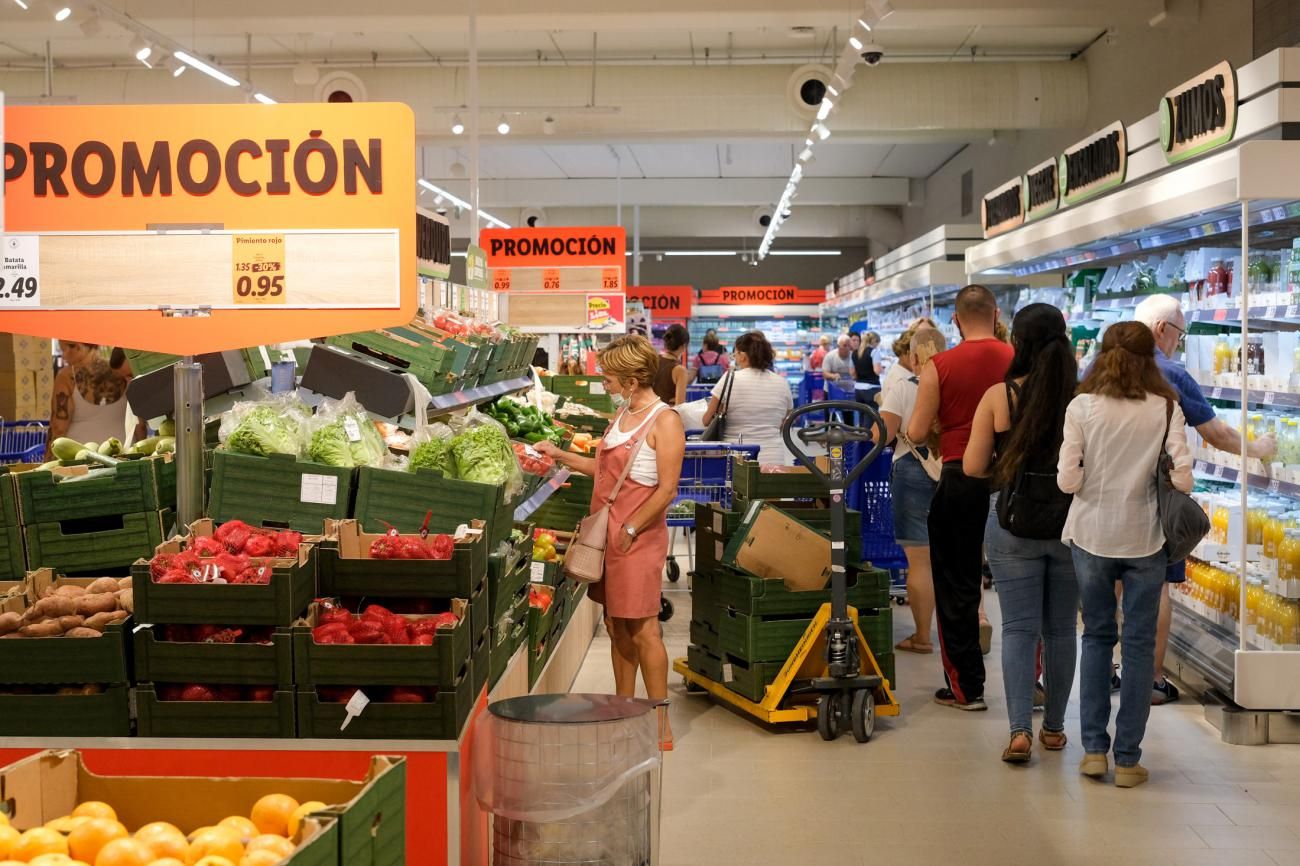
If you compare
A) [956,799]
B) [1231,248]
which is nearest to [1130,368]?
[956,799]

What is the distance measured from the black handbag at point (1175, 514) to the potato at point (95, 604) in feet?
10.6


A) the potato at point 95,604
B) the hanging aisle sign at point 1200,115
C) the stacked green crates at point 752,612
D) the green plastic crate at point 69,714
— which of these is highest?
the hanging aisle sign at point 1200,115

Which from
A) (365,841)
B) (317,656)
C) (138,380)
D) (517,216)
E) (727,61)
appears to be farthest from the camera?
(517,216)

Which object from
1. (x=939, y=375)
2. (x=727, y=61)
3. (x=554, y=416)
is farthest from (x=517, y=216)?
(x=939, y=375)

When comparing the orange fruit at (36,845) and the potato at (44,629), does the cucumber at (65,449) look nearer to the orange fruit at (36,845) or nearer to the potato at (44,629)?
the potato at (44,629)

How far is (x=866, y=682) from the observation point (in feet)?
17.5

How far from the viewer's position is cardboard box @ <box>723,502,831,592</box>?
215 inches

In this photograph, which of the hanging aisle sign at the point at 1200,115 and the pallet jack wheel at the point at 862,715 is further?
the hanging aisle sign at the point at 1200,115

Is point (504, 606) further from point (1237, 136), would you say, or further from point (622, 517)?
point (1237, 136)

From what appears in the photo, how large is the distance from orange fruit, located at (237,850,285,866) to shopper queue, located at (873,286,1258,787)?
10.8ft

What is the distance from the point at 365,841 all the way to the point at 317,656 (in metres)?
1.10

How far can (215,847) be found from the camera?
Answer: 197 cm

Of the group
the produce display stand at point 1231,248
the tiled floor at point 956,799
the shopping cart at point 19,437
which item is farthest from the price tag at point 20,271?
the shopping cart at point 19,437

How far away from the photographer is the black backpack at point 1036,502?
4.75m
